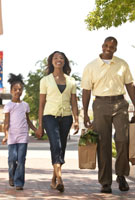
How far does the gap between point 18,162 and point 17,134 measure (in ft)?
1.37

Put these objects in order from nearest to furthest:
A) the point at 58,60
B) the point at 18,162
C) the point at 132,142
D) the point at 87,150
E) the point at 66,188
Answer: the point at 87,150 → the point at 132,142 → the point at 58,60 → the point at 18,162 → the point at 66,188

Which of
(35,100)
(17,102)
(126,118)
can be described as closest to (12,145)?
(17,102)

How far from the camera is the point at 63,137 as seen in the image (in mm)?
8750

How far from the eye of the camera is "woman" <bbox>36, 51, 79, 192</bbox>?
8.55 m

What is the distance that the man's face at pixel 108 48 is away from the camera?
8.49 metres

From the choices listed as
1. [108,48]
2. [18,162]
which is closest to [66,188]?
[18,162]

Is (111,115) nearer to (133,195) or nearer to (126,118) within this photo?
(126,118)

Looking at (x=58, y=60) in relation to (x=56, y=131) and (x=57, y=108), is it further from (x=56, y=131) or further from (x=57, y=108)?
(x=56, y=131)

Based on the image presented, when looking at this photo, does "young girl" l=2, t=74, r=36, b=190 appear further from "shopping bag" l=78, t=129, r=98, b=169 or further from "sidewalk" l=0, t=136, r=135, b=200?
"shopping bag" l=78, t=129, r=98, b=169

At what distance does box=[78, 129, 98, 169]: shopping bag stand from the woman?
35 cm

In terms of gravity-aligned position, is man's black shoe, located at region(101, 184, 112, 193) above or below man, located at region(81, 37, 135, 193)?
below

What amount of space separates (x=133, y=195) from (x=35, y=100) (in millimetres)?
34307

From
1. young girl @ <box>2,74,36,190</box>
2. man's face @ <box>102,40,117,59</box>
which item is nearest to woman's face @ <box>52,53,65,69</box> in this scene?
man's face @ <box>102,40,117,59</box>

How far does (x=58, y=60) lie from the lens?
8.84m
